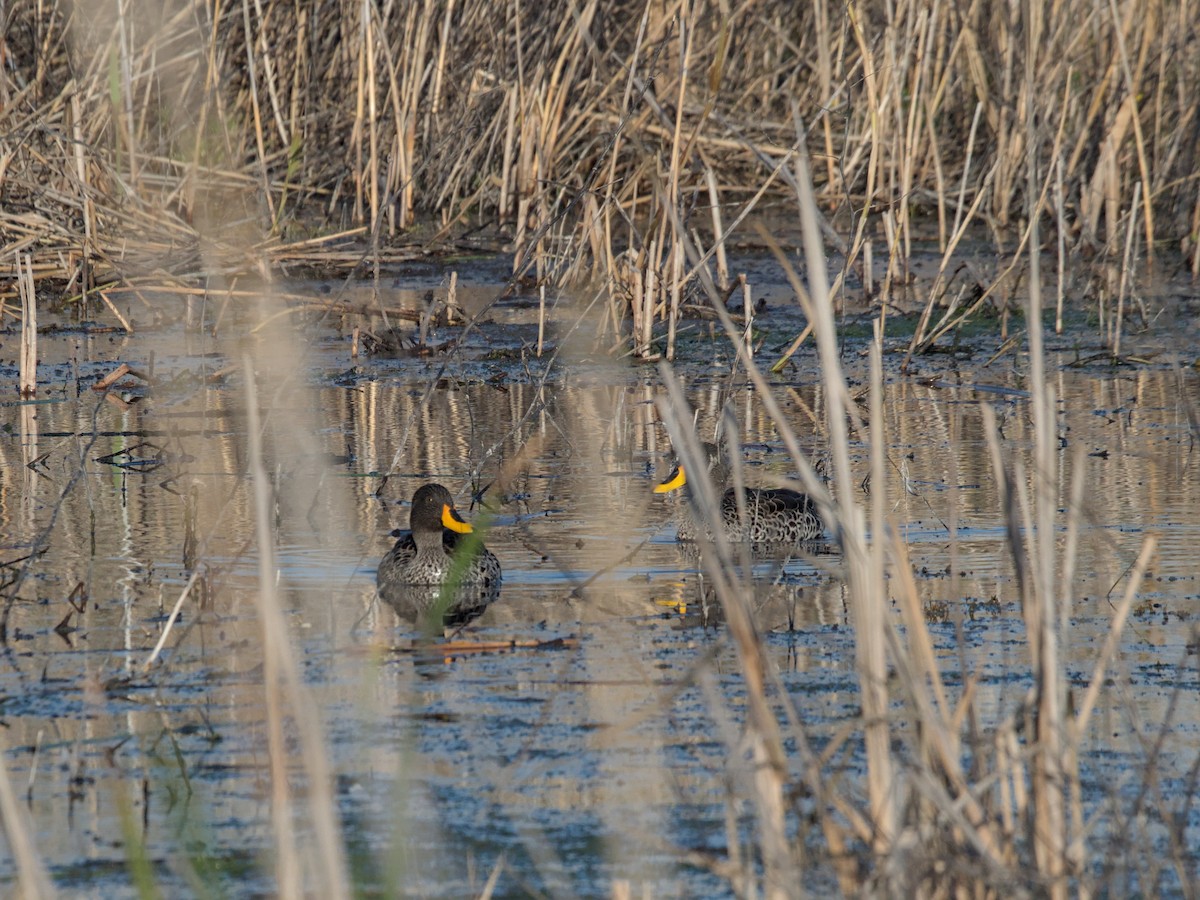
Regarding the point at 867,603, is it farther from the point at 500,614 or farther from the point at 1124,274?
the point at 1124,274

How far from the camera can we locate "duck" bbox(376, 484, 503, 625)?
18.6 feet

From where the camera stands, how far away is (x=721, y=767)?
394 cm

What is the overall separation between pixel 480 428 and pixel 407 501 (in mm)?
1316

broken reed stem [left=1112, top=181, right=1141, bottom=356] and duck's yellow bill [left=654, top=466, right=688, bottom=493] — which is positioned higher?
broken reed stem [left=1112, top=181, right=1141, bottom=356]

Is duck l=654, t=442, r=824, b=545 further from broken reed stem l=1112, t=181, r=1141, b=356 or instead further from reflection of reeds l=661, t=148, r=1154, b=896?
reflection of reeds l=661, t=148, r=1154, b=896

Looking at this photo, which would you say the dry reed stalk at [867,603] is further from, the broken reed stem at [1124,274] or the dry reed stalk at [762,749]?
the broken reed stem at [1124,274]

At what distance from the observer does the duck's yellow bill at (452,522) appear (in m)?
6.24

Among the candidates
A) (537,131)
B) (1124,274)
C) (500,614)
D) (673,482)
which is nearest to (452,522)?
(500,614)

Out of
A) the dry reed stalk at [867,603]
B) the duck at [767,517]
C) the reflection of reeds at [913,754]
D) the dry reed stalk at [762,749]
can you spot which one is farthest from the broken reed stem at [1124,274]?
the dry reed stalk at [762,749]

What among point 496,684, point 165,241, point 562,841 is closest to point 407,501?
point 496,684

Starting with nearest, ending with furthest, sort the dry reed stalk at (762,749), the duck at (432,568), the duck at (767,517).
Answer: the dry reed stalk at (762,749)
the duck at (432,568)
the duck at (767,517)

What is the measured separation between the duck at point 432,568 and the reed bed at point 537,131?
370 centimetres

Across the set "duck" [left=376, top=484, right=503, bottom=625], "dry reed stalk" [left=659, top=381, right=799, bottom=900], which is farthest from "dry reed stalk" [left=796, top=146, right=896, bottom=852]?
"duck" [left=376, top=484, right=503, bottom=625]

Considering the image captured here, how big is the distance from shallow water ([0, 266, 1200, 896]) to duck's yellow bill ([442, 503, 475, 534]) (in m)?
0.18
